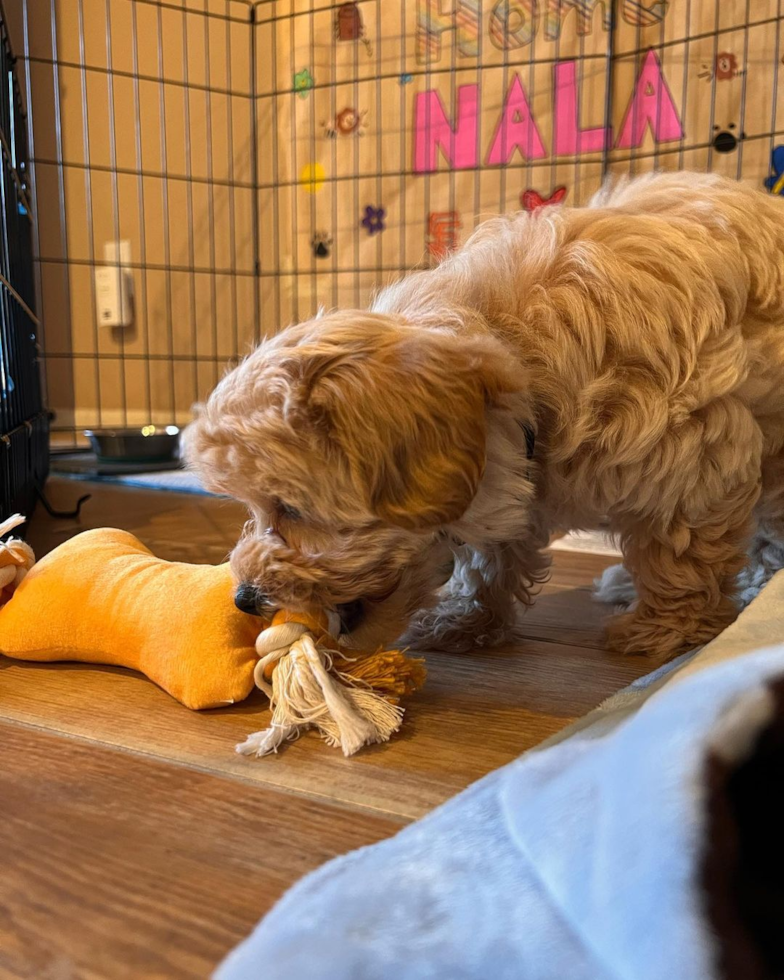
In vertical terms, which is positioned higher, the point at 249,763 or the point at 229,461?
the point at 229,461

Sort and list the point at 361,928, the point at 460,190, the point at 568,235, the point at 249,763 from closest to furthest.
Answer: the point at 361,928 → the point at 249,763 → the point at 568,235 → the point at 460,190

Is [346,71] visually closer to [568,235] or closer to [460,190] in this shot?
[460,190]

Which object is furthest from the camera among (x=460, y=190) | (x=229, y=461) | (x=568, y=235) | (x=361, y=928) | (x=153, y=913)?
(x=460, y=190)

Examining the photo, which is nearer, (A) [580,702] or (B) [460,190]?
(A) [580,702]

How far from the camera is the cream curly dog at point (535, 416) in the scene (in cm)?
115

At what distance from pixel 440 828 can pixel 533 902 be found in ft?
0.53

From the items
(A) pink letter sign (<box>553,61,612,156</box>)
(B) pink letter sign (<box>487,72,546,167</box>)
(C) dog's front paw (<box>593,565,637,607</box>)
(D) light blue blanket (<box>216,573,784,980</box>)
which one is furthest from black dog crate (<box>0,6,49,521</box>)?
(A) pink letter sign (<box>553,61,612,156</box>)

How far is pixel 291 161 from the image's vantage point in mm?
4848

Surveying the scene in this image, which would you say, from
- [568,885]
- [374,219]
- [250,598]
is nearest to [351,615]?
[250,598]

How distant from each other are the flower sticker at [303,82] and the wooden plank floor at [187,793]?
401 centimetres

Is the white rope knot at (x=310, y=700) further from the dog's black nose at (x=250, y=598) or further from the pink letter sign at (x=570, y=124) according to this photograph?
the pink letter sign at (x=570, y=124)

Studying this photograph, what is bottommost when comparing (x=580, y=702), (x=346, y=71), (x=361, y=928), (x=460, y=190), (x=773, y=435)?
(x=580, y=702)

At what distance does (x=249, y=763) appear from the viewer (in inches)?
43.6

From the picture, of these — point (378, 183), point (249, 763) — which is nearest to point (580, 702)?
point (249, 763)
